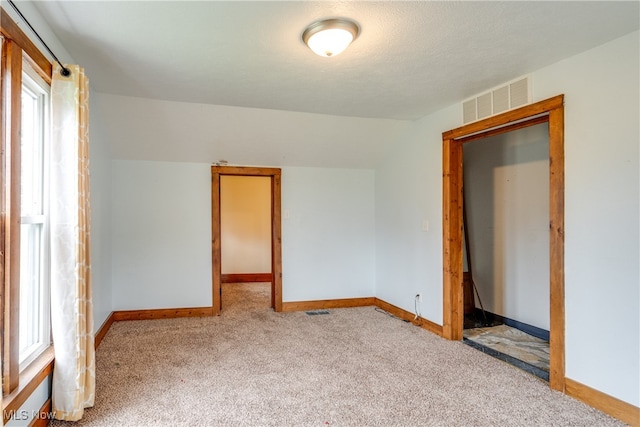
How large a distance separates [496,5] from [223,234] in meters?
5.94

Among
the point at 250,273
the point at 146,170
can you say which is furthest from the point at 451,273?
the point at 250,273

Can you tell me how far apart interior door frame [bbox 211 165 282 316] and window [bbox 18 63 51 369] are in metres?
2.33

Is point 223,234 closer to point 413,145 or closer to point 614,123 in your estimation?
point 413,145

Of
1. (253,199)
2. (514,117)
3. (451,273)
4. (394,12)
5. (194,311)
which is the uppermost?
(394,12)

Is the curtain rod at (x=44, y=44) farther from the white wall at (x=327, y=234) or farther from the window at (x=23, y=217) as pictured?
the white wall at (x=327, y=234)

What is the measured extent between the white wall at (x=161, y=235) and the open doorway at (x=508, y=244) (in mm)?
3306

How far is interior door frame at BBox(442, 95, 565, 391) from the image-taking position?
Answer: 8.32 ft

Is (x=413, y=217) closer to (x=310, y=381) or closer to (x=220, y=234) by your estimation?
(x=310, y=381)

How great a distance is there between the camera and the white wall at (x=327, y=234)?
485 cm

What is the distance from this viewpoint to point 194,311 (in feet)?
14.7

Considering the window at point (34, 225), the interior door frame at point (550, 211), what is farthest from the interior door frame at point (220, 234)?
the window at point (34, 225)

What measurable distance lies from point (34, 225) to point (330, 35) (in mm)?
2105

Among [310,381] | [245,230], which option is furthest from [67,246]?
[245,230]

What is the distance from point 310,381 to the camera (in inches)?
105
